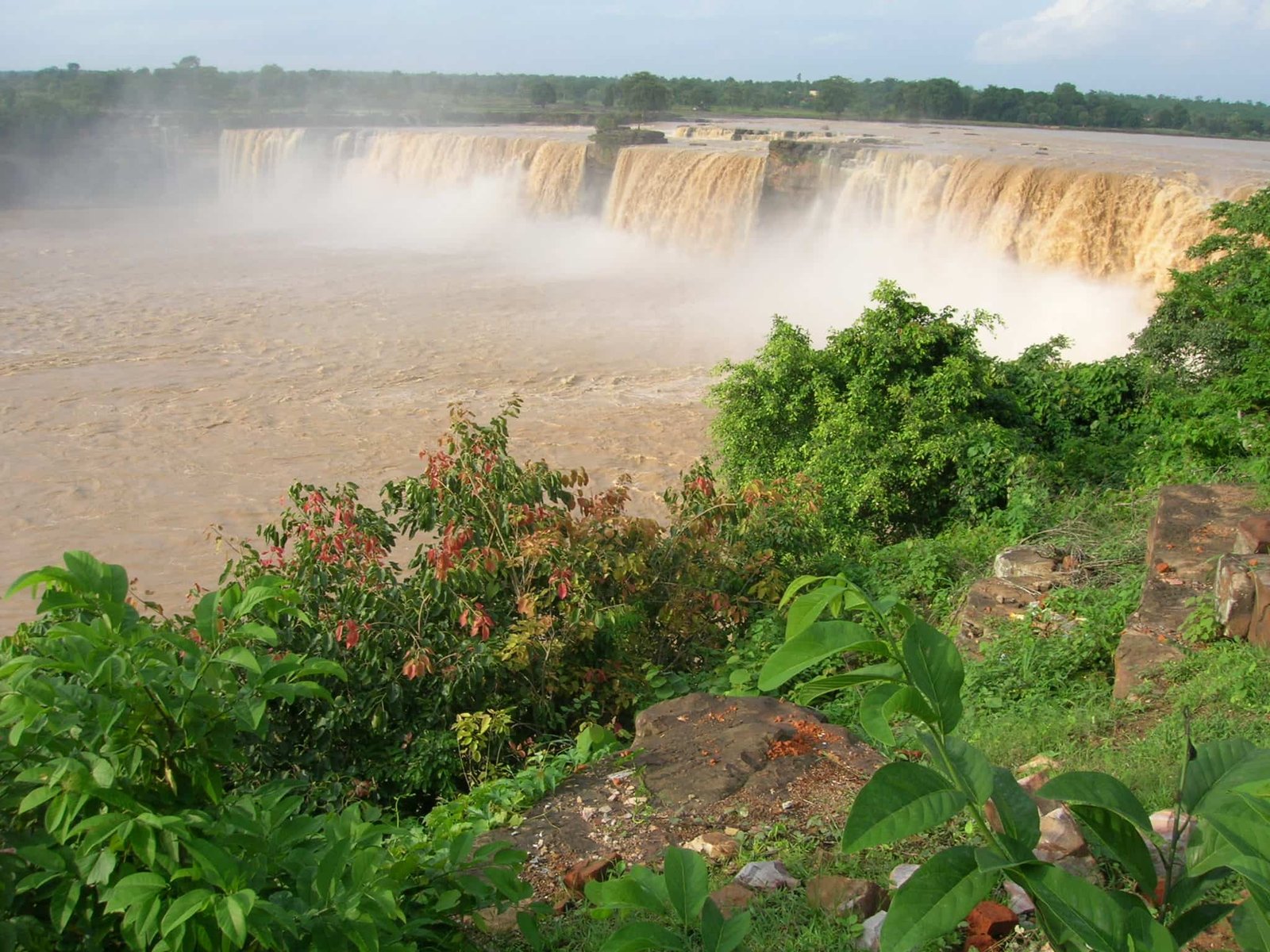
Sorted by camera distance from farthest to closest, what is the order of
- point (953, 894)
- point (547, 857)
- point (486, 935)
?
point (547, 857)
point (486, 935)
point (953, 894)

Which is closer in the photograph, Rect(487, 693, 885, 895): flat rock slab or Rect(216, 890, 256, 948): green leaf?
Rect(216, 890, 256, 948): green leaf

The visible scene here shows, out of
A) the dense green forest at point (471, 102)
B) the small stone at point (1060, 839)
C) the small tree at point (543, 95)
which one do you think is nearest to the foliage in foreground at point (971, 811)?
the small stone at point (1060, 839)

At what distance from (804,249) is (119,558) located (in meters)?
15.7

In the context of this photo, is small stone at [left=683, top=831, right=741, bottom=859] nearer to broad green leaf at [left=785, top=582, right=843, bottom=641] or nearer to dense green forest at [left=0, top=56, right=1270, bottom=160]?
broad green leaf at [left=785, top=582, right=843, bottom=641]

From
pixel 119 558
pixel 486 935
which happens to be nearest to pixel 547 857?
pixel 486 935

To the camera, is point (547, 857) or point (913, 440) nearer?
point (547, 857)

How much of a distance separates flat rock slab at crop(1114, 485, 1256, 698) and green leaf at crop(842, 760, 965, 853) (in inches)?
145

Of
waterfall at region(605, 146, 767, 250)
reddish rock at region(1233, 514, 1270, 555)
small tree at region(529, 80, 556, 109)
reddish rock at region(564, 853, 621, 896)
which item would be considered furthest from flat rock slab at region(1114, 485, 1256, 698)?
small tree at region(529, 80, 556, 109)

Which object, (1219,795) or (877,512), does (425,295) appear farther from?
(1219,795)

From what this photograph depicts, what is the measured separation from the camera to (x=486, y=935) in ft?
8.77

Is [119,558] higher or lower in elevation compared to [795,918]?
lower

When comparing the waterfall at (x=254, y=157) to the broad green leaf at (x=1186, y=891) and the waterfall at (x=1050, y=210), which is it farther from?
the broad green leaf at (x=1186, y=891)

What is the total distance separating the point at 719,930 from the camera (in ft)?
4.92

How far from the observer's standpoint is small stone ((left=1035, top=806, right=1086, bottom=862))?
8.46ft
